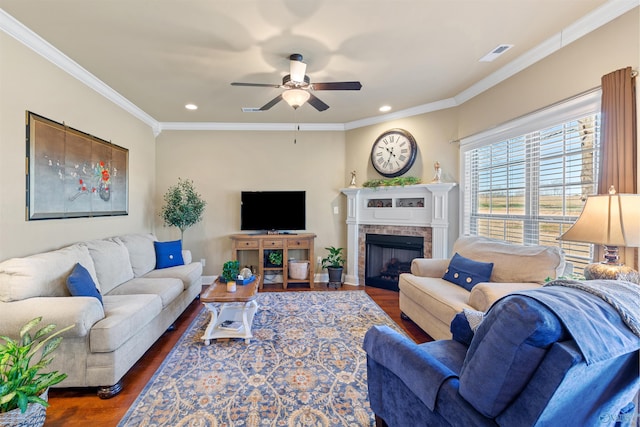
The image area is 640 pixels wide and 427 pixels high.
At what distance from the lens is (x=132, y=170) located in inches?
163

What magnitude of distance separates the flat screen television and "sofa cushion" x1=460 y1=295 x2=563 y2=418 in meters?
4.02

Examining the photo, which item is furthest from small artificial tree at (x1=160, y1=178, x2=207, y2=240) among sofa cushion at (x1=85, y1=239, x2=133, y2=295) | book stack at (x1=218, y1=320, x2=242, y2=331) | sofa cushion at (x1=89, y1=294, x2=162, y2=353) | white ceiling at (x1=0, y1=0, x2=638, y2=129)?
book stack at (x1=218, y1=320, x2=242, y2=331)

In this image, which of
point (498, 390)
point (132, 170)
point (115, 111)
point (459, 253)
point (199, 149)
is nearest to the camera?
point (498, 390)

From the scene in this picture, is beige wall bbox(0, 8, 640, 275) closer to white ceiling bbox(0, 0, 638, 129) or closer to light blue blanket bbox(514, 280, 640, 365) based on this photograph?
white ceiling bbox(0, 0, 638, 129)

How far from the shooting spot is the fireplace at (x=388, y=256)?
4.37 metres

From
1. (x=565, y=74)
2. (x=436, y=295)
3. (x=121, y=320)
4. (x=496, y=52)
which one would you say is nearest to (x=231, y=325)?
(x=121, y=320)

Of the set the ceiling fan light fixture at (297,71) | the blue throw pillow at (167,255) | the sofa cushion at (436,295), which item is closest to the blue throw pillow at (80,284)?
A: the blue throw pillow at (167,255)

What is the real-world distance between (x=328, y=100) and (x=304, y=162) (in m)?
1.39

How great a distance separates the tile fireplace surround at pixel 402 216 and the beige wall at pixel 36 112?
135 inches

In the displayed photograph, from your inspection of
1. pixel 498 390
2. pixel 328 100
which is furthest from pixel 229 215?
pixel 498 390

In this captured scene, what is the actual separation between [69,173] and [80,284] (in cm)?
137

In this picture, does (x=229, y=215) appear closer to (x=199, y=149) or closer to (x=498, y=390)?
(x=199, y=149)

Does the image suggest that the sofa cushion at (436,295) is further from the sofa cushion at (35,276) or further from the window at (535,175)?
the sofa cushion at (35,276)

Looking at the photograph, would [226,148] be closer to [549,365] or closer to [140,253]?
[140,253]
